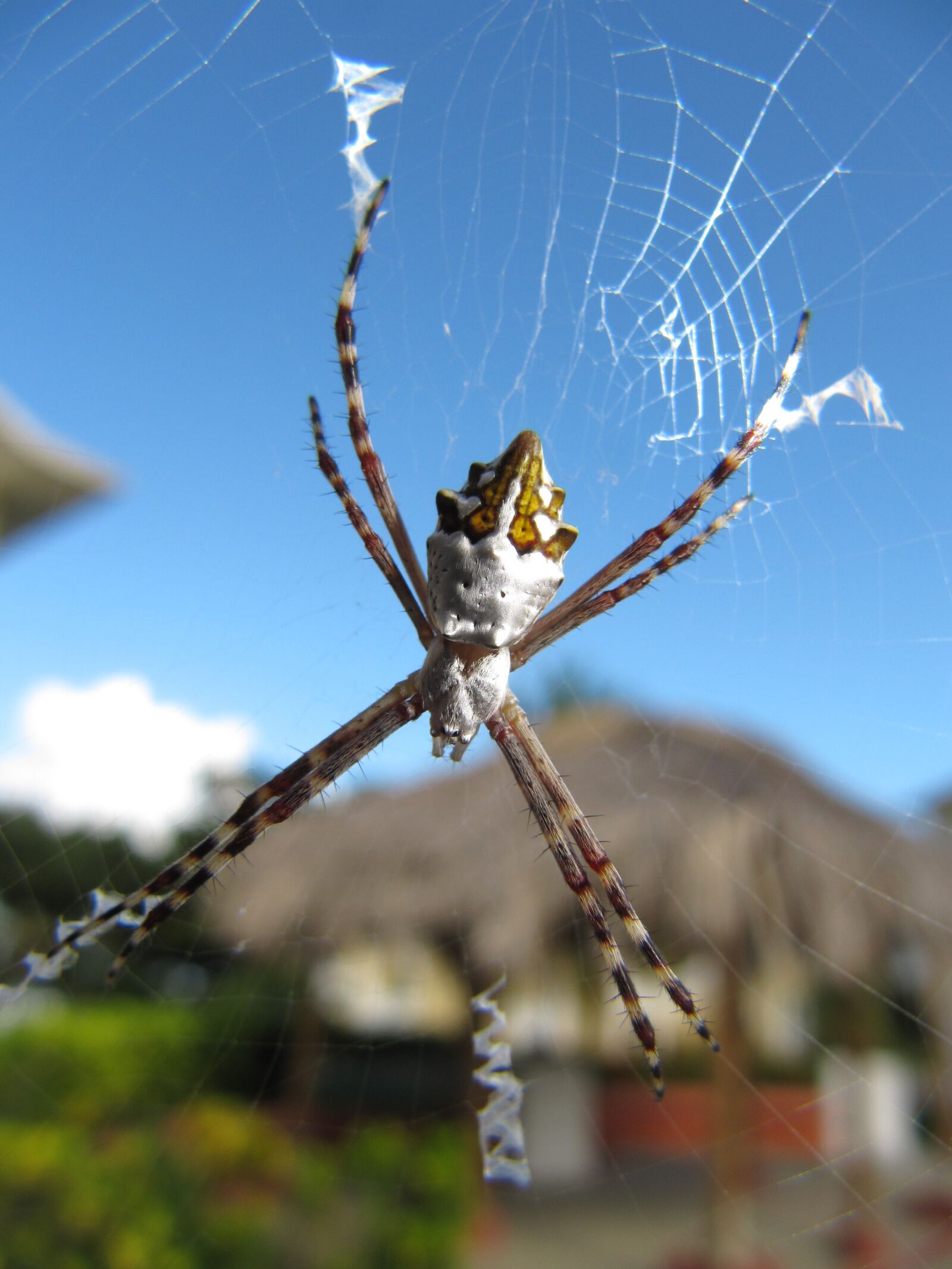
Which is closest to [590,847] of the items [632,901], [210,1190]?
[632,901]

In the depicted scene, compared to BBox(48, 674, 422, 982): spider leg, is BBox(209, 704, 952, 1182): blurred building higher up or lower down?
lower down

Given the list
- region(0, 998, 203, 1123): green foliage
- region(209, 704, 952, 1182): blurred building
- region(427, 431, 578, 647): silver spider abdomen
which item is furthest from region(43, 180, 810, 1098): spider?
region(0, 998, 203, 1123): green foliage

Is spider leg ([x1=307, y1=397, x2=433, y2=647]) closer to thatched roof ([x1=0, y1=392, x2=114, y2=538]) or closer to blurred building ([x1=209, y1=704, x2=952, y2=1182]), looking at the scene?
blurred building ([x1=209, y1=704, x2=952, y2=1182])

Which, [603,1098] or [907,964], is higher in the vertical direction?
[907,964]

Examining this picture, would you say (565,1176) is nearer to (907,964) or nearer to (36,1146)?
(907,964)

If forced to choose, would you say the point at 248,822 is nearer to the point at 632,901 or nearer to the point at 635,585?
the point at 635,585

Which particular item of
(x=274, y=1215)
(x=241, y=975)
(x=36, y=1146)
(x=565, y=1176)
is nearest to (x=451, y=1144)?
(x=274, y=1215)
